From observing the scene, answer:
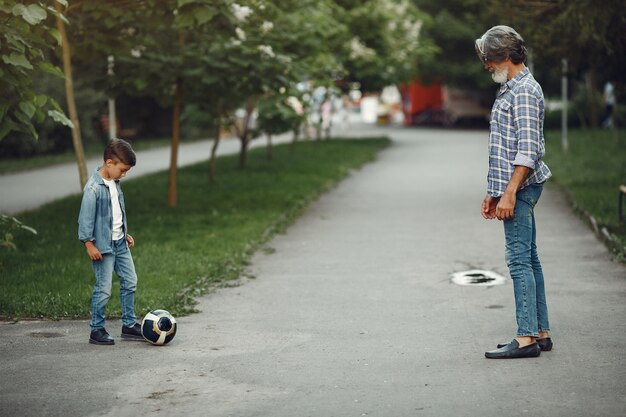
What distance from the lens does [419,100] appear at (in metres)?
56.0

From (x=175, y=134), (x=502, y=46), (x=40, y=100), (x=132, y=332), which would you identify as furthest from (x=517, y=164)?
(x=175, y=134)

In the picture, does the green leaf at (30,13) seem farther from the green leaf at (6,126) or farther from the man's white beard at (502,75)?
the man's white beard at (502,75)


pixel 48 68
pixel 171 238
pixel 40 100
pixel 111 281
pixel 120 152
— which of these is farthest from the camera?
pixel 171 238

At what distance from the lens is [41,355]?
7.47m

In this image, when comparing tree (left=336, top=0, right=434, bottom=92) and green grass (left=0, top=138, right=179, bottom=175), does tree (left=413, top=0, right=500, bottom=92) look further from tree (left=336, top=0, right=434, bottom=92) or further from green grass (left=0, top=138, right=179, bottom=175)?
green grass (left=0, top=138, right=179, bottom=175)

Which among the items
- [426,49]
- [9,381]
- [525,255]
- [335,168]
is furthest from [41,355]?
[426,49]

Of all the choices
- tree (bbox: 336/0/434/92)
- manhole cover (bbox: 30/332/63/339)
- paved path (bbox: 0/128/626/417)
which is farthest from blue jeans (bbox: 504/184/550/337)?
tree (bbox: 336/0/434/92)

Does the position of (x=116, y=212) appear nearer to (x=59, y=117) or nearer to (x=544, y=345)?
(x=59, y=117)

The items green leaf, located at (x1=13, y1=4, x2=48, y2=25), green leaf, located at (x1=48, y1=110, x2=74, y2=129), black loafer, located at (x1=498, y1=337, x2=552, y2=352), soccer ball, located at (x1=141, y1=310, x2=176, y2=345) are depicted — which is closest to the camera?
black loafer, located at (x1=498, y1=337, x2=552, y2=352)

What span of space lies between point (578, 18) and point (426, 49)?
19.9 m

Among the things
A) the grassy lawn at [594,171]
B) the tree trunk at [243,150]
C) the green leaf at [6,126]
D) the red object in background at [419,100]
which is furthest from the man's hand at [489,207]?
the red object in background at [419,100]

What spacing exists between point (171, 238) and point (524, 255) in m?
6.77

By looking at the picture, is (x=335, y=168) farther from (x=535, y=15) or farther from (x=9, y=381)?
(x=9, y=381)

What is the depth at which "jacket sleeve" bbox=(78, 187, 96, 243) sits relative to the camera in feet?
24.6
